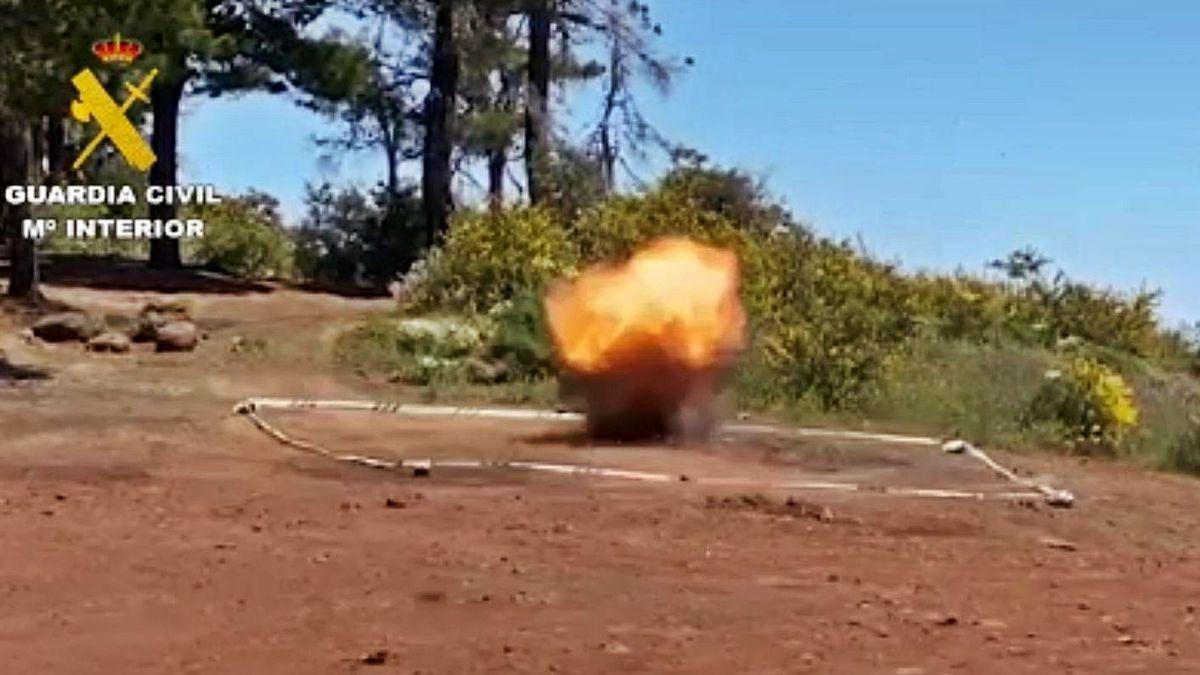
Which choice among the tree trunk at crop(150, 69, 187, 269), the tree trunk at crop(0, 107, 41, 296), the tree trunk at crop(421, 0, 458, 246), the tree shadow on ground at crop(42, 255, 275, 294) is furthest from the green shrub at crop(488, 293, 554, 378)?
the tree trunk at crop(421, 0, 458, 246)

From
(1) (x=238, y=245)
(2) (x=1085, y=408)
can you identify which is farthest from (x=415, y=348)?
(1) (x=238, y=245)

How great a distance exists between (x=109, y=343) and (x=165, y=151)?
7401 millimetres

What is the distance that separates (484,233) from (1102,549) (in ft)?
40.5

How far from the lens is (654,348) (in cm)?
1202

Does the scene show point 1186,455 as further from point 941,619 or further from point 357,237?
point 357,237

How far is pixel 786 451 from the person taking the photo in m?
12.2

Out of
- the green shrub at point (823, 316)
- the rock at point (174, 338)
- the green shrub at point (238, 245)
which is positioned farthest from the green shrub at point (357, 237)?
the rock at point (174, 338)

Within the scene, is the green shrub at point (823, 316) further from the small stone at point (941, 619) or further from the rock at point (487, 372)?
the small stone at point (941, 619)

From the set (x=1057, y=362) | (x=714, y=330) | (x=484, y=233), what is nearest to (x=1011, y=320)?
(x=1057, y=362)

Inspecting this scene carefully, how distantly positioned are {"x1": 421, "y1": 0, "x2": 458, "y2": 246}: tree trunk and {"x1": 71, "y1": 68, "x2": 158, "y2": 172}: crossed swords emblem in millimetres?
3824

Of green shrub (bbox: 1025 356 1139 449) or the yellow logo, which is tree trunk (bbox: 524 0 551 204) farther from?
green shrub (bbox: 1025 356 1139 449)

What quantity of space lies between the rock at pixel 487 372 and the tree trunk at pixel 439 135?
9530 mm

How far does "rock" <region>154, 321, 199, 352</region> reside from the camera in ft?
58.5

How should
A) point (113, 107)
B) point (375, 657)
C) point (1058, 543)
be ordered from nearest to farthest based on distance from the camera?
point (375, 657), point (1058, 543), point (113, 107)
